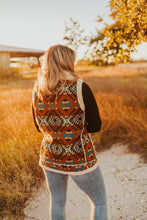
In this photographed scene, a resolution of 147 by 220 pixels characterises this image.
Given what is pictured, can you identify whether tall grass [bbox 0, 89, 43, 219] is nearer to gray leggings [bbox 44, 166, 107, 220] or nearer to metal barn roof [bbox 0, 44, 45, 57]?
gray leggings [bbox 44, 166, 107, 220]

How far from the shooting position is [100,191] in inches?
54.0

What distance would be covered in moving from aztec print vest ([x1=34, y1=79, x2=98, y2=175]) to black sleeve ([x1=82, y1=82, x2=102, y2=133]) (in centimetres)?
3

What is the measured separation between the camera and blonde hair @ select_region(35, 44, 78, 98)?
1.22 metres

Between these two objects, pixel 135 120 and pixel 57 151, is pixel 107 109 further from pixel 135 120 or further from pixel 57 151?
pixel 57 151

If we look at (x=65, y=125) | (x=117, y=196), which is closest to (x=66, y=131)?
(x=65, y=125)

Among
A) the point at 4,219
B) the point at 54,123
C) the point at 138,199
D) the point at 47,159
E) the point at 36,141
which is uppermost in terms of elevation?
the point at 54,123

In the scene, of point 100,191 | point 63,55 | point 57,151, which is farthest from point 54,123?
point 100,191

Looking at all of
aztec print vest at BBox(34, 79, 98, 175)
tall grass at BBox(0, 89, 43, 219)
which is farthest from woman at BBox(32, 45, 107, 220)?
tall grass at BBox(0, 89, 43, 219)

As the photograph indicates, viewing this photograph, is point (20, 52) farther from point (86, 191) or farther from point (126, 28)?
point (86, 191)

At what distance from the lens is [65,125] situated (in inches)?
50.1

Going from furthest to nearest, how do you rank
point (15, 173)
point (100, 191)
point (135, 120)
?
1. point (135, 120)
2. point (15, 173)
3. point (100, 191)

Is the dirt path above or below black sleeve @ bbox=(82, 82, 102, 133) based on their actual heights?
below

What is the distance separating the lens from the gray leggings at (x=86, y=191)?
134cm

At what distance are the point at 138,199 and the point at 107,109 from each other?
2460mm
